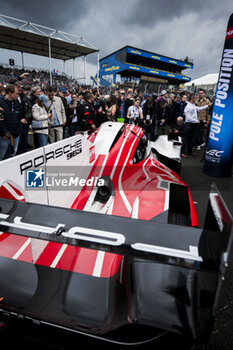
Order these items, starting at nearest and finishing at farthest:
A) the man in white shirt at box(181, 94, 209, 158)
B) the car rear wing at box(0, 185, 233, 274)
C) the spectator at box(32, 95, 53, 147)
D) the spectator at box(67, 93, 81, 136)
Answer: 1. the car rear wing at box(0, 185, 233, 274)
2. the spectator at box(32, 95, 53, 147)
3. the man in white shirt at box(181, 94, 209, 158)
4. the spectator at box(67, 93, 81, 136)

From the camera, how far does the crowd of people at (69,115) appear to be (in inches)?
156

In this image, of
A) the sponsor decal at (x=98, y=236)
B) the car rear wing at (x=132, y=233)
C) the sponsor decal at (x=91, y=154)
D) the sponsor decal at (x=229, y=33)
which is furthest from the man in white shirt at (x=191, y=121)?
the sponsor decal at (x=98, y=236)

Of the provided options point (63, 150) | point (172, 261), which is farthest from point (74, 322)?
point (63, 150)

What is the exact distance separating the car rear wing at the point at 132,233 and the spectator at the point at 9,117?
3.37 metres

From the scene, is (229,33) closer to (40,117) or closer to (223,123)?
(223,123)

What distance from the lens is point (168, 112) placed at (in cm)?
683

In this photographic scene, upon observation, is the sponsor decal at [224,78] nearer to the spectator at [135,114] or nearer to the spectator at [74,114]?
the spectator at [135,114]

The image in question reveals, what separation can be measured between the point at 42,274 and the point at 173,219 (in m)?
1.12

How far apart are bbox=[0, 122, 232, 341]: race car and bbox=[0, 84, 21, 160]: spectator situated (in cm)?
233

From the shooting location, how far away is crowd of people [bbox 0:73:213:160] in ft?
13.0

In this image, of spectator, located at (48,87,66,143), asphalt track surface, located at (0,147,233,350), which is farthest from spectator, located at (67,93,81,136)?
asphalt track surface, located at (0,147,233,350)

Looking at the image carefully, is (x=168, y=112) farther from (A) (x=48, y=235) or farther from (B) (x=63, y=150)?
(A) (x=48, y=235)

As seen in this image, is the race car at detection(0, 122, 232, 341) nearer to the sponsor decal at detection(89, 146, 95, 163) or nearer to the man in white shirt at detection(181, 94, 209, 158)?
the sponsor decal at detection(89, 146, 95, 163)

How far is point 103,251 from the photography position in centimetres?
83
